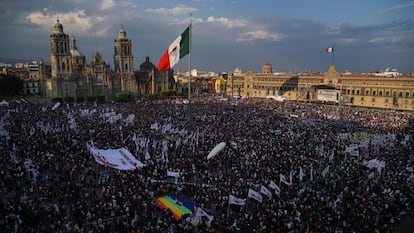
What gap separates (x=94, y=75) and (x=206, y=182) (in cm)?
6911

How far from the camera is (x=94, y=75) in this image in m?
78.6

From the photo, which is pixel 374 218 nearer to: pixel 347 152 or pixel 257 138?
pixel 347 152

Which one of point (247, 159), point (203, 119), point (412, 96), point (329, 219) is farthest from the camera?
point (412, 96)

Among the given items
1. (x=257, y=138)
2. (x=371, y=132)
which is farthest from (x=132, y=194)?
(x=371, y=132)

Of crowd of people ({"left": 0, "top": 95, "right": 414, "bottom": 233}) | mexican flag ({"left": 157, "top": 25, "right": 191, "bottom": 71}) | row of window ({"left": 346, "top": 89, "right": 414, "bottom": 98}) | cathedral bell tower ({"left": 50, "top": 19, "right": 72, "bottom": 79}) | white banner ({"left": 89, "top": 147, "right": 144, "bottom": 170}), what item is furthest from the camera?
cathedral bell tower ({"left": 50, "top": 19, "right": 72, "bottom": 79})

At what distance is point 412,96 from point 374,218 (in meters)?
56.0

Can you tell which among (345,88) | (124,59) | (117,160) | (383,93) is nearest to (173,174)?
(117,160)

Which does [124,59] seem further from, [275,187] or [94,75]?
[275,187]

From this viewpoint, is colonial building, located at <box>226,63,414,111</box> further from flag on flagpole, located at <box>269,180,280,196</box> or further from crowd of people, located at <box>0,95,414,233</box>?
flag on flagpole, located at <box>269,180,280,196</box>

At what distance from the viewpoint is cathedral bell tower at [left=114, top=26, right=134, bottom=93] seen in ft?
279

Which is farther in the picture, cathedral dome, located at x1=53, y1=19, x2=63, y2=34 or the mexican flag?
cathedral dome, located at x1=53, y1=19, x2=63, y2=34

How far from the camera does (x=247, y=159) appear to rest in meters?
20.8

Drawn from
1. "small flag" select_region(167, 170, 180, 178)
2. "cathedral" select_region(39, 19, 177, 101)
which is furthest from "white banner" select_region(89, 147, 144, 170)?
"cathedral" select_region(39, 19, 177, 101)

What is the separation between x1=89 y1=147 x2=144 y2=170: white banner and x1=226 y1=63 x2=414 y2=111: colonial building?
125 feet
